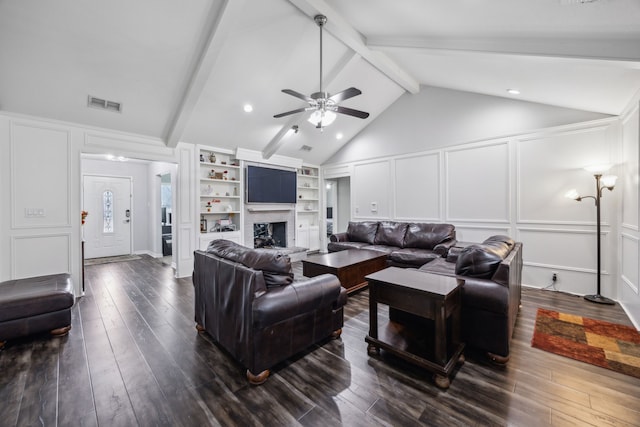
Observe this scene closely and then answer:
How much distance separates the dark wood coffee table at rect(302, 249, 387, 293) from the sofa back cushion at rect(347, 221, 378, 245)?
4.13 feet

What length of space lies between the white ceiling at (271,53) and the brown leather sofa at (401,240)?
8.21ft

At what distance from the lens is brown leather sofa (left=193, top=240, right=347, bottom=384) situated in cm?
193

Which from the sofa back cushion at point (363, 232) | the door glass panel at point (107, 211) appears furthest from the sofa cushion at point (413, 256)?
the door glass panel at point (107, 211)

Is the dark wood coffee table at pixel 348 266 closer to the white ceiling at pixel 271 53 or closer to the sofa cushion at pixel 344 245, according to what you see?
the sofa cushion at pixel 344 245

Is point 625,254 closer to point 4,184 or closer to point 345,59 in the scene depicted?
point 345,59

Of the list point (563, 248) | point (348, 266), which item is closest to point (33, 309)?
point (348, 266)

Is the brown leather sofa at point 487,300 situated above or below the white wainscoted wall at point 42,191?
below

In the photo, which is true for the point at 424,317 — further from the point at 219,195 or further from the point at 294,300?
the point at 219,195

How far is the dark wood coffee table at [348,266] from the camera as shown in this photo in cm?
367

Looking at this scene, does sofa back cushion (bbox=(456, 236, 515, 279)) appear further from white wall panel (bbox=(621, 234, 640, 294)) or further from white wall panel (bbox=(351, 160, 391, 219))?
white wall panel (bbox=(351, 160, 391, 219))

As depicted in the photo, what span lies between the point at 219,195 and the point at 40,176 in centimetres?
263

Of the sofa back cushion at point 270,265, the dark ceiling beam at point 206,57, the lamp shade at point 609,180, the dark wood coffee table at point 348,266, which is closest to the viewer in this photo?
the sofa back cushion at point 270,265

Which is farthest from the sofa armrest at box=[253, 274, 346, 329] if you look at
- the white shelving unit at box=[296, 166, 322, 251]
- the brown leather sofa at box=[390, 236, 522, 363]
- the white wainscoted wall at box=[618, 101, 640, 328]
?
the white shelving unit at box=[296, 166, 322, 251]

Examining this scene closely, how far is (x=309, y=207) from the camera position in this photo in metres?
7.72
